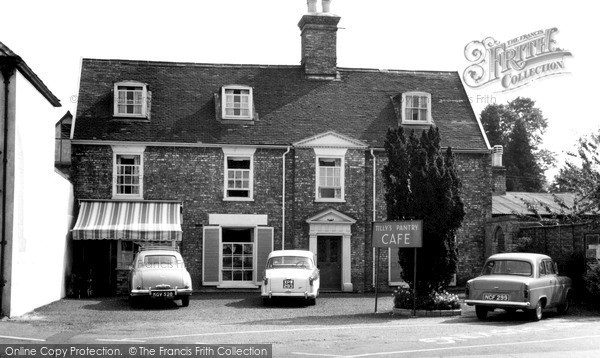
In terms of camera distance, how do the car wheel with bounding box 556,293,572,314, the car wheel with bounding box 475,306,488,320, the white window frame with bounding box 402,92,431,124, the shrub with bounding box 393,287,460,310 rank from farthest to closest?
the white window frame with bounding box 402,92,431,124, the car wheel with bounding box 556,293,572,314, the shrub with bounding box 393,287,460,310, the car wheel with bounding box 475,306,488,320

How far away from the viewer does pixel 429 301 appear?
21.6 m

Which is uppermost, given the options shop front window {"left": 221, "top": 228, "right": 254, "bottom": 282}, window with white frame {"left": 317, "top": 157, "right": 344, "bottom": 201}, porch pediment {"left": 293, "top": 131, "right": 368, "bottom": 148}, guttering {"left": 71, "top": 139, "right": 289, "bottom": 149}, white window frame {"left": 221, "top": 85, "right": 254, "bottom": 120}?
white window frame {"left": 221, "top": 85, "right": 254, "bottom": 120}

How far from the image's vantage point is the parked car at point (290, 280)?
24.0 meters

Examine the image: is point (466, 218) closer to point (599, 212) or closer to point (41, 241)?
point (599, 212)

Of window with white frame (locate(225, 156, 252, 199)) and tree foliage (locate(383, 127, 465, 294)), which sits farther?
window with white frame (locate(225, 156, 252, 199))

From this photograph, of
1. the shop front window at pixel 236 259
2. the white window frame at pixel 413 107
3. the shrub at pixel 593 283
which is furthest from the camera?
the white window frame at pixel 413 107

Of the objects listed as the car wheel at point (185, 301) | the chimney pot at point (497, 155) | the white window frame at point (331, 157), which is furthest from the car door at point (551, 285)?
the chimney pot at point (497, 155)

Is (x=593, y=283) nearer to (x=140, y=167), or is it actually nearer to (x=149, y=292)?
(x=149, y=292)

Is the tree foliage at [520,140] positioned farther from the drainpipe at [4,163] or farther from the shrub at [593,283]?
the drainpipe at [4,163]

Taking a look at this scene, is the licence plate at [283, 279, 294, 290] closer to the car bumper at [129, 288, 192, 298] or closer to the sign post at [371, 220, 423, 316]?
the car bumper at [129, 288, 192, 298]

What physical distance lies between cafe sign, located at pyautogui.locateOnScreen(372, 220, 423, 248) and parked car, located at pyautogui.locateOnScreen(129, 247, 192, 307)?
557 centimetres

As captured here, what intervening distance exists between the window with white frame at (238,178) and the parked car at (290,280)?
539 centimetres


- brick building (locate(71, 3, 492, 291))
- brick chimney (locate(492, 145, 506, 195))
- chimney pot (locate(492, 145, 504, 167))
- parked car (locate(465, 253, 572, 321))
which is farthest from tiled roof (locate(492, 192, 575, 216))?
parked car (locate(465, 253, 572, 321))

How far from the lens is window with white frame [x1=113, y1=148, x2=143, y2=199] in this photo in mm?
29359
